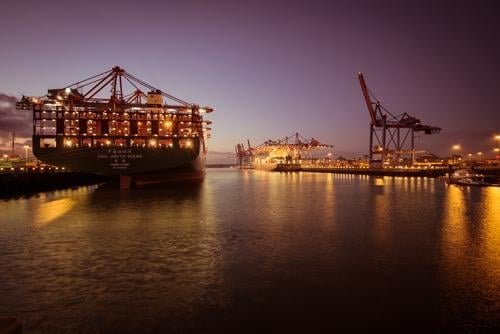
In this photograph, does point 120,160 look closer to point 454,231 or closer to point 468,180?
point 454,231

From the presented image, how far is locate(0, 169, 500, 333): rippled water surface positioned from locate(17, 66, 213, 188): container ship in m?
21.9

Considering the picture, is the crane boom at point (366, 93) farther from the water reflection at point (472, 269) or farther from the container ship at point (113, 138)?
the water reflection at point (472, 269)

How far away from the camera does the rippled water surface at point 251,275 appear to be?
22.2 ft

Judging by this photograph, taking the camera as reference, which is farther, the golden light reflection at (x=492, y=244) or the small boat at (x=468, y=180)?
the small boat at (x=468, y=180)

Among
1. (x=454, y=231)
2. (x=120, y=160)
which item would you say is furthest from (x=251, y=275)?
(x=120, y=160)

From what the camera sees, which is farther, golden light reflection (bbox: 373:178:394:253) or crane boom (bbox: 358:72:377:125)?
crane boom (bbox: 358:72:377:125)

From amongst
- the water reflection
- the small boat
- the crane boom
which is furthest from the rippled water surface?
the crane boom

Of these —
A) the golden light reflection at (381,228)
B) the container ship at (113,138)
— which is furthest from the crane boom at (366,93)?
the golden light reflection at (381,228)

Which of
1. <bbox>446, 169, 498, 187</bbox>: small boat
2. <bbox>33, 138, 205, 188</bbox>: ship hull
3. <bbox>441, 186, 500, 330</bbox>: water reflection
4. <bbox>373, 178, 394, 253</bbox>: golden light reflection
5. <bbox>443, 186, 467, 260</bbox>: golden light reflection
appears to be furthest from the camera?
<bbox>446, 169, 498, 187</bbox>: small boat

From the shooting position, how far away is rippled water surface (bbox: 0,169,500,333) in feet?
22.2

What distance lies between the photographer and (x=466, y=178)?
4788 cm

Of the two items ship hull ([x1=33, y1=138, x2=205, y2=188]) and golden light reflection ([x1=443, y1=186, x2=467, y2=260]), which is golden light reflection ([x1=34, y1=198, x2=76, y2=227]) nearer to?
ship hull ([x1=33, y1=138, x2=205, y2=188])

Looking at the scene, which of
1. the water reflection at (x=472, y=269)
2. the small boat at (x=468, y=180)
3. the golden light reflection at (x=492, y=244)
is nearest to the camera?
the water reflection at (x=472, y=269)

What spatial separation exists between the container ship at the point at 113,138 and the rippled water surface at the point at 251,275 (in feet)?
71.7
